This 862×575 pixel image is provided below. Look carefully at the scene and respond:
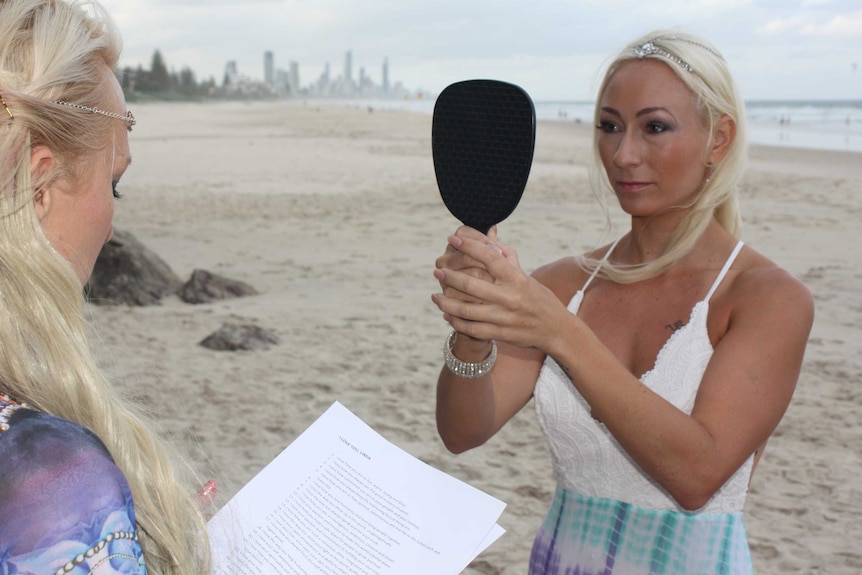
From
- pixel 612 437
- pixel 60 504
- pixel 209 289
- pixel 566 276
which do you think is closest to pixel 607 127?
pixel 566 276

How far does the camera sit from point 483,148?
1.32m

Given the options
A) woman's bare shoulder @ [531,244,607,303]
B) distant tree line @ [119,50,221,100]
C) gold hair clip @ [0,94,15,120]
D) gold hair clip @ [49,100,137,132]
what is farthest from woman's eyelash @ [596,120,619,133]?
distant tree line @ [119,50,221,100]

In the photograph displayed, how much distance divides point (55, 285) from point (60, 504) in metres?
0.31

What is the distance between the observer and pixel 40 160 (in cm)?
99

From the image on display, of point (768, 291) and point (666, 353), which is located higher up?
point (768, 291)

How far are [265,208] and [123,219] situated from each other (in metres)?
1.95

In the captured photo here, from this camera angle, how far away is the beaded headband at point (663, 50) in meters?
1.91

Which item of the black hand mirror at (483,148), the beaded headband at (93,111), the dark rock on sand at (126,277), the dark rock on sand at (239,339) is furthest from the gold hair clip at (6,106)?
the dark rock on sand at (126,277)

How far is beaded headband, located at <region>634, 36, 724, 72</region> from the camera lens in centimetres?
191

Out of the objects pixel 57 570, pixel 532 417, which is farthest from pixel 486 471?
pixel 57 570

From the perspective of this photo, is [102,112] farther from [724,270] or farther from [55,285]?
[724,270]

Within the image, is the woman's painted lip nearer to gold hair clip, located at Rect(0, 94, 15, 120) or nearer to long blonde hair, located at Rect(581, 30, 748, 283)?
long blonde hair, located at Rect(581, 30, 748, 283)

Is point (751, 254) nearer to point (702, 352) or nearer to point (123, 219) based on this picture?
point (702, 352)

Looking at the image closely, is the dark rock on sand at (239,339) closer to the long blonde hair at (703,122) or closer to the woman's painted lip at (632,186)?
the long blonde hair at (703,122)
